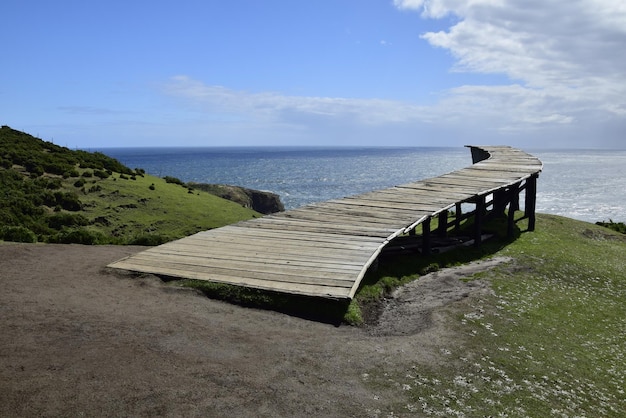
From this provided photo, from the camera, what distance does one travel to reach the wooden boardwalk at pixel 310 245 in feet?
33.8

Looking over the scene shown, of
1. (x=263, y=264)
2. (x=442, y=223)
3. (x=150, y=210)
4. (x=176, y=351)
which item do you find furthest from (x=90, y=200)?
(x=176, y=351)

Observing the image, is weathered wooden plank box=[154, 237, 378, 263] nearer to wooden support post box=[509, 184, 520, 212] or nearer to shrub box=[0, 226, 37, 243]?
shrub box=[0, 226, 37, 243]

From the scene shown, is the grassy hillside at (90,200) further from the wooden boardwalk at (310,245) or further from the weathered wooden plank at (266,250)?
the weathered wooden plank at (266,250)

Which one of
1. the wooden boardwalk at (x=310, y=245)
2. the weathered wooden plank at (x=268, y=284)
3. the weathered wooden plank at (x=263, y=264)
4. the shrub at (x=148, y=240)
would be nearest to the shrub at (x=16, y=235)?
the shrub at (x=148, y=240)

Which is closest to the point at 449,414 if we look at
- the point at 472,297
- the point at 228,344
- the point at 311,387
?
the point at 311,387

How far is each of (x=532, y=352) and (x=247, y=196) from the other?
44661 millimetres

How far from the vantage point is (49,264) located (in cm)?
1211

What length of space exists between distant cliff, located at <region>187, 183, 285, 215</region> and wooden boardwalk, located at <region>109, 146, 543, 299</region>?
30408mm

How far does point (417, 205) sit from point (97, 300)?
11.3 meters

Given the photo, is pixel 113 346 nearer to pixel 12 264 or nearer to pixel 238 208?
pixel 12 264

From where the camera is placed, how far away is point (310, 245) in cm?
1287

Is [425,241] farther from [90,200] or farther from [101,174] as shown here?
[101,174]

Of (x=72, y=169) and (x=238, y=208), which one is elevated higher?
(x=72, y=169)

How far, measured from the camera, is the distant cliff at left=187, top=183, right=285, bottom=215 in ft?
163
